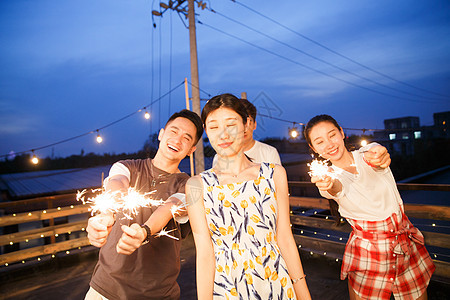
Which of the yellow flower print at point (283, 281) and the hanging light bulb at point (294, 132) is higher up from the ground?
the hanging light bulb at point (294, 132)

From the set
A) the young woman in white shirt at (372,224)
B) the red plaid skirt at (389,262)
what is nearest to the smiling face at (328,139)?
the young woman in white shirt at (372,224)

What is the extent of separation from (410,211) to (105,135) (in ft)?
23.5

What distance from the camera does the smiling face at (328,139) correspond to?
205 cm

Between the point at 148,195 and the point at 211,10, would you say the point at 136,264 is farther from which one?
the point at 211,10

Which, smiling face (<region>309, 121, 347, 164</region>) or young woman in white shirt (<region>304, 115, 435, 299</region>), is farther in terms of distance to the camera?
smiling face (<region>309, 121, 347, 164</region>)

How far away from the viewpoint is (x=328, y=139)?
2.05 metres

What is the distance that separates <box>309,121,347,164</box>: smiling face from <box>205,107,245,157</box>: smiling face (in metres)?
0.78

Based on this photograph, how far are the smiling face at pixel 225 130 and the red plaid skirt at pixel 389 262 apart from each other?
1316 millimetres

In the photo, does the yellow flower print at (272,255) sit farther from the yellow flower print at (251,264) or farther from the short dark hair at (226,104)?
the short dark hair at (226,104)

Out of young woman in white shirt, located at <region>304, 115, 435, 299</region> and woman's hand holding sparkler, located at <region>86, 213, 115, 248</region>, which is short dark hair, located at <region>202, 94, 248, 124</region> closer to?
young woman in white shirt, located at <region>304, 115, 435, 299</region>

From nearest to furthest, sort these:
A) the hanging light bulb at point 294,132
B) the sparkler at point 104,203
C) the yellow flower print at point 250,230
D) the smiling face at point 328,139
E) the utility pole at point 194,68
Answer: the sparkler at point 104,203, the yellow flower print at point 250,230, the smiling face at point 328,139, the utility pole at point 194,68, the hanging light bulb at point 294,132

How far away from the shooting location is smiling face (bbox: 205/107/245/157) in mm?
1644

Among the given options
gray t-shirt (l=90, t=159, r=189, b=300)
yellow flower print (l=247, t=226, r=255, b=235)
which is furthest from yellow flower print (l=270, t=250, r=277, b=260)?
gray t-shirt (l=90, t=159, r=189, b=300)

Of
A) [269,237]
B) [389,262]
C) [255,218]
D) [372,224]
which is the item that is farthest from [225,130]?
[389,262]
